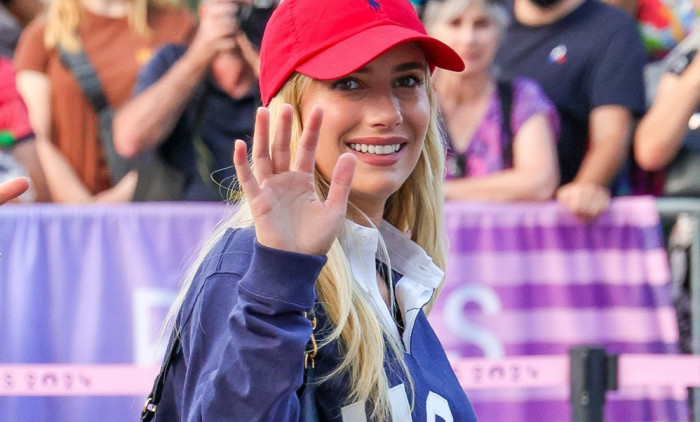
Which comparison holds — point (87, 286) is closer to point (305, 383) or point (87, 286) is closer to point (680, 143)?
point (680, 143)

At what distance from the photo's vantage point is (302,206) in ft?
5.20

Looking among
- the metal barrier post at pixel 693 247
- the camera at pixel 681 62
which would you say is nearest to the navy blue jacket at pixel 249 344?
the metal barrier post at pixel 693 247

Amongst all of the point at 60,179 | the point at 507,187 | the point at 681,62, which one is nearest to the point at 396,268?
the point at 507,187

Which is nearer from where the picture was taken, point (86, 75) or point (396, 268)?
point (396, 268)

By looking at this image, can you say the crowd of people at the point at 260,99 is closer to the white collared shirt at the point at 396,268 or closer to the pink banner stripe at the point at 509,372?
the pink banner stripe at the point at 509,372

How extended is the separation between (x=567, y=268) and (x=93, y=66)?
2.35 meters

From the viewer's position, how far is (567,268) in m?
4.49

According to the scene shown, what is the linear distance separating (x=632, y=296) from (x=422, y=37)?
2817mm

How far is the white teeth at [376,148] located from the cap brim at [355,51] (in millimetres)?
169

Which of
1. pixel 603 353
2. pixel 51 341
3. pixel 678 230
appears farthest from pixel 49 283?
pixel 678 230

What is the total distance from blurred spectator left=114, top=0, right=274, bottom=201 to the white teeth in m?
2.70

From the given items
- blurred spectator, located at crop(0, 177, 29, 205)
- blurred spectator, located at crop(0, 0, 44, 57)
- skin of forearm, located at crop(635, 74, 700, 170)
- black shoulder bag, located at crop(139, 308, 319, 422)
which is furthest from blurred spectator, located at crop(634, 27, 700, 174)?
blurred spectator, located at crop(0, 177, 29, 205)

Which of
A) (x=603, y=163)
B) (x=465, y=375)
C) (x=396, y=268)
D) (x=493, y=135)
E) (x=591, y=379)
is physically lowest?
(x=465, y=375)

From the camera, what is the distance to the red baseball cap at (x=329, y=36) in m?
1.89
